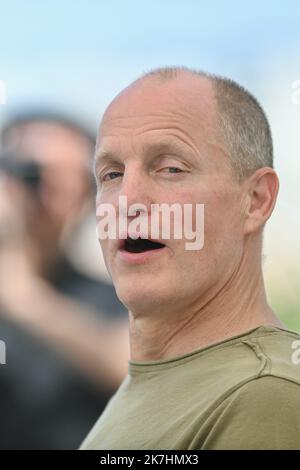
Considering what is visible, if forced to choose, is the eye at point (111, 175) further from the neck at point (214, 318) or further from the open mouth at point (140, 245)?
the neck at point (214, 318)

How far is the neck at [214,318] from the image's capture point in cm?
147

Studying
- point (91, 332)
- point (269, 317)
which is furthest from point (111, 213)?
point (91, 332)

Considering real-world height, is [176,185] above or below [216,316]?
above

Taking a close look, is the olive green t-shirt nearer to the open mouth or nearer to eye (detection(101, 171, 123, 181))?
the open mouth

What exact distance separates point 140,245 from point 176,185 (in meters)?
0.12

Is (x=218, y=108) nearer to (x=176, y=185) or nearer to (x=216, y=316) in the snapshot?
(x=176, y=185)

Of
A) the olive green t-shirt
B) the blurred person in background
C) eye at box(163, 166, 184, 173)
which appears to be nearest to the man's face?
eye at box(163, 166, 184, 173)

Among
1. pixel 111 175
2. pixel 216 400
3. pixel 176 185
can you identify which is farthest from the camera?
pixel 111 175

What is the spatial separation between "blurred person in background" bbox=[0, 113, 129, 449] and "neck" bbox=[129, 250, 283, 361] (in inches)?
33.9

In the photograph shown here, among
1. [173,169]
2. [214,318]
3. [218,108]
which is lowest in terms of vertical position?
[214,318]

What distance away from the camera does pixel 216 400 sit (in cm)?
126

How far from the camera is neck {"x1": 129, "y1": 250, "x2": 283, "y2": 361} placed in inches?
57.9

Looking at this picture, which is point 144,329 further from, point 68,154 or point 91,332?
point 68,154

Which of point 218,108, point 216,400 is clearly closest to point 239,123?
point 218,108
